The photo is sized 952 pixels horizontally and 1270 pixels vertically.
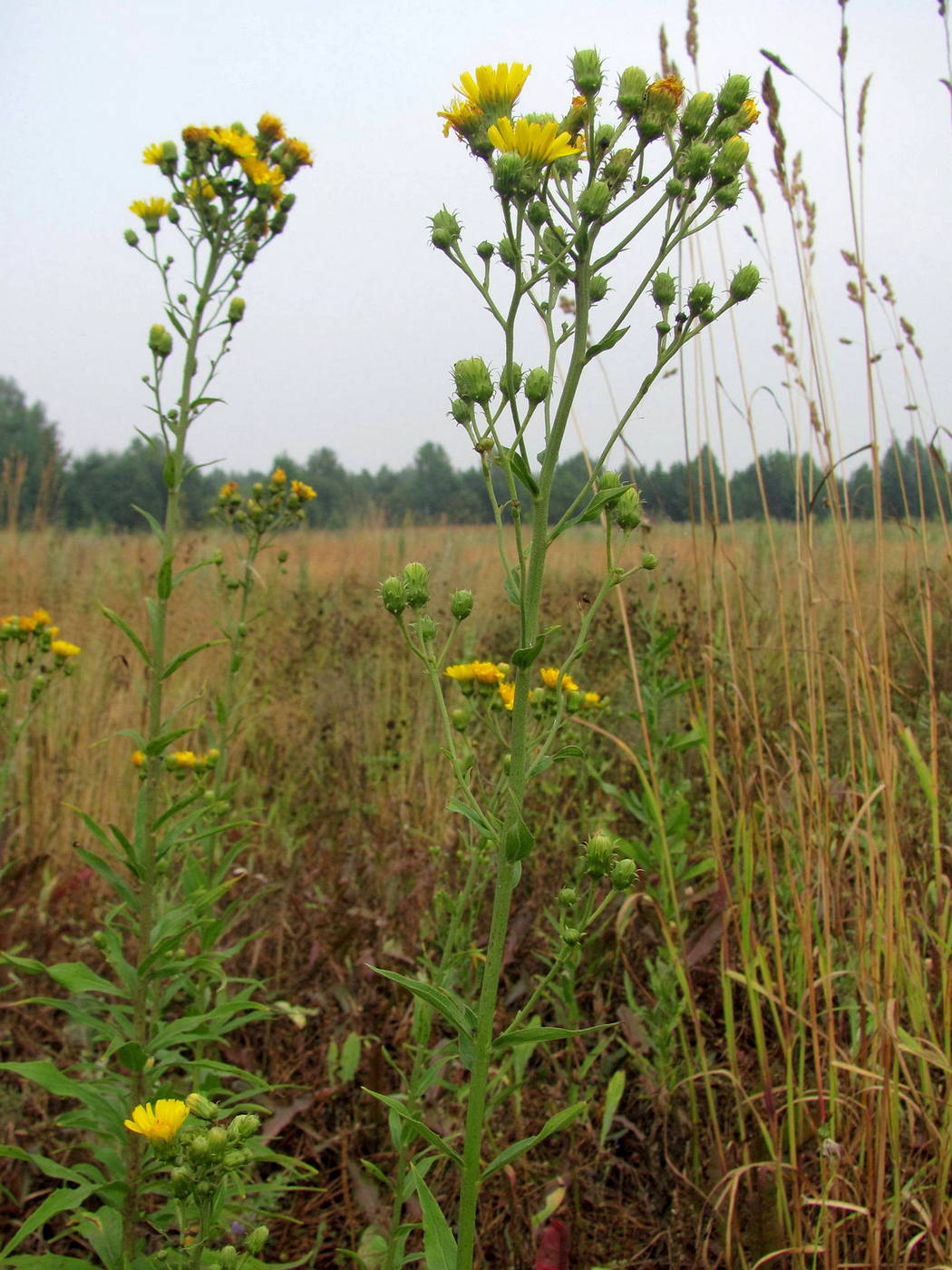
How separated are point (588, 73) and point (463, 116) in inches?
6.9

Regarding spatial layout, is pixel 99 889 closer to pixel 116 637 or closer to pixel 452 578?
pixel 116 637

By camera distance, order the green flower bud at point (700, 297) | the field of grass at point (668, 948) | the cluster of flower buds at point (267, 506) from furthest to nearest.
→ the cluster of flower buds at point (267, 506) → the field of grass at point (668, 948) → the green flower bud at point (700, 297)

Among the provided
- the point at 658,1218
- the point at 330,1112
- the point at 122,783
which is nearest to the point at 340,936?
the point at 330,1112

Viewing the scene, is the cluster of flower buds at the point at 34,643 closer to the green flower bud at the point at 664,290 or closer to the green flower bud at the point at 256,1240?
the green flower bud at the point at 256,1240

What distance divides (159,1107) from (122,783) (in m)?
2.62

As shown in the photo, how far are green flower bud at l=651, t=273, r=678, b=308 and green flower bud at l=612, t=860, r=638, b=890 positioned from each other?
0.78 m

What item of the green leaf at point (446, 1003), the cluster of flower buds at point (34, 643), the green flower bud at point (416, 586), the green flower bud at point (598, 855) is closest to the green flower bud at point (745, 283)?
the green flower bud at point (416, 586)

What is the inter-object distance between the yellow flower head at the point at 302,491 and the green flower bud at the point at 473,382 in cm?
159

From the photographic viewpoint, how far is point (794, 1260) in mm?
1393

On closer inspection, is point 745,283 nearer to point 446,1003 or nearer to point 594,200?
point 594,200

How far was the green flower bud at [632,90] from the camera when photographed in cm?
113

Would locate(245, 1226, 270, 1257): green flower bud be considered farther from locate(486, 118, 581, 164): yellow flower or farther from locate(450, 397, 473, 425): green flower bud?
locate(486, 118, 581, 164): yellow flower

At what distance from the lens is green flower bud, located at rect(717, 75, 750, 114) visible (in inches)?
45.3

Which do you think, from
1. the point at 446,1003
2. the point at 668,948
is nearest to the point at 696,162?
the point at 446,1003
